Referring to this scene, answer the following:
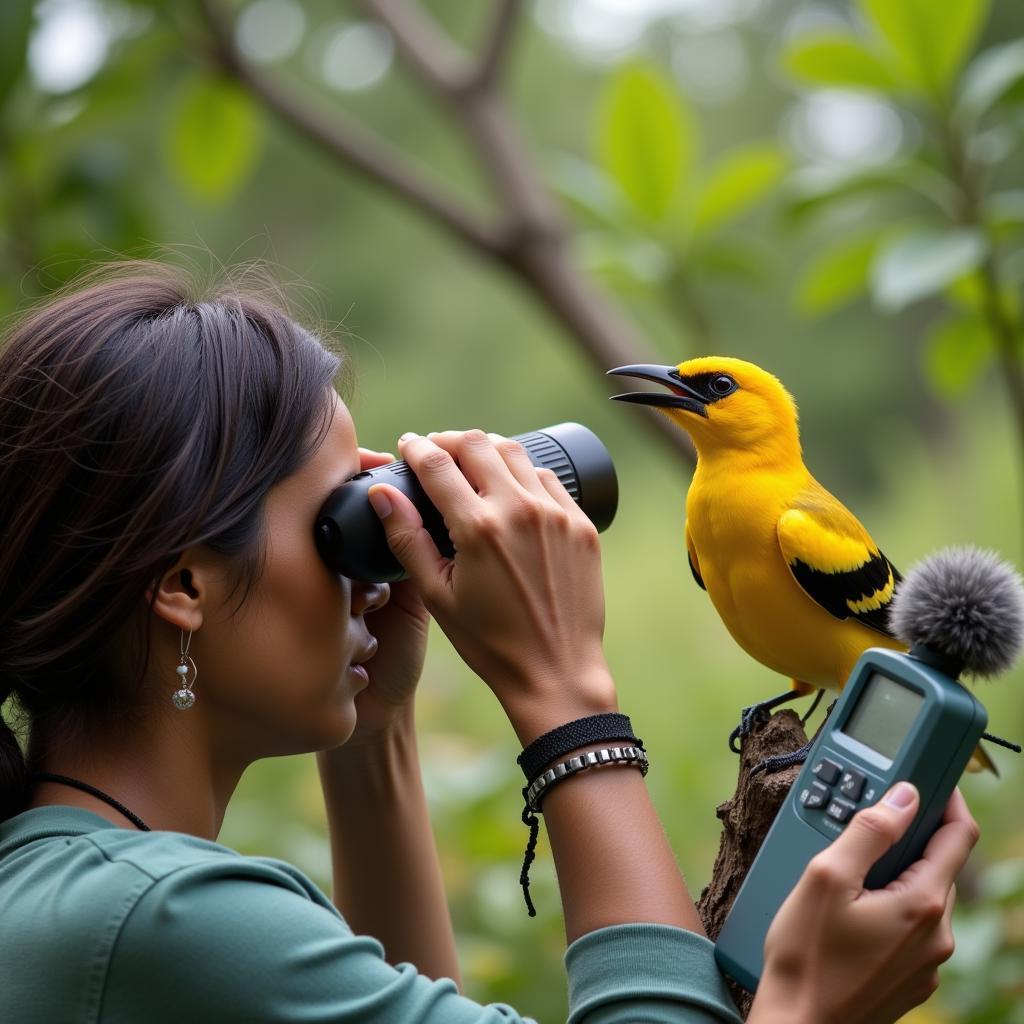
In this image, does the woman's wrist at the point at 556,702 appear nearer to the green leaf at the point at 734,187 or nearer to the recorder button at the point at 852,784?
the recorder button at the point at 852,784

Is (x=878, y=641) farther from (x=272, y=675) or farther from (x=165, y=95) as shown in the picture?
(x=165, y=95)

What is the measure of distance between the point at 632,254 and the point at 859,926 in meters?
1.15

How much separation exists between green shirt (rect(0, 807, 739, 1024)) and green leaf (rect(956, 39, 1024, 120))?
3.53 ft

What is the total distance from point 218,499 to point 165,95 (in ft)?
13.4

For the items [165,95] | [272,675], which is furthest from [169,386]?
[165,95]

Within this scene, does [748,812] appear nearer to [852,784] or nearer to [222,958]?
[852,784]

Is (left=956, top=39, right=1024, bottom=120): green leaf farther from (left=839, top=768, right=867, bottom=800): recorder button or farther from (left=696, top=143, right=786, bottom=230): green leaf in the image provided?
(left=839, top=768, right=867, bottom=800): recorder button

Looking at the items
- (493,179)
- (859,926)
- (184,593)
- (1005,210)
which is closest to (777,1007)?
(859,926)

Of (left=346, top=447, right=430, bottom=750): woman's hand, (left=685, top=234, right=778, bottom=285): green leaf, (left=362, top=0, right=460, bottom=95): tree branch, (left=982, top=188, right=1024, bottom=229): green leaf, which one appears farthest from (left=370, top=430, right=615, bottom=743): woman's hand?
(left=362, top=0, right=460, bottom=95): tree branch

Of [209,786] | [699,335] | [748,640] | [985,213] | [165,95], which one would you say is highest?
[165,95]

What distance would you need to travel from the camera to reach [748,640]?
95 centimetres

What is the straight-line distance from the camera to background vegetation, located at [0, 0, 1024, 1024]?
1513 mm

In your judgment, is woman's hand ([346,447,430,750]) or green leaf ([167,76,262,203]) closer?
woman's hand ([346,447,430,750])

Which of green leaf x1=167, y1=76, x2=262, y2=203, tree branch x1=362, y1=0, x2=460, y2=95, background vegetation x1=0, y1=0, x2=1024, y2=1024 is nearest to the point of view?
background vegetation x1=0, y1=0, x2=1024, y2=1024
